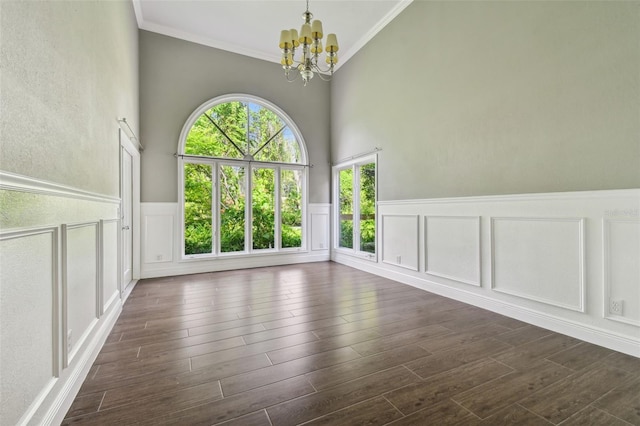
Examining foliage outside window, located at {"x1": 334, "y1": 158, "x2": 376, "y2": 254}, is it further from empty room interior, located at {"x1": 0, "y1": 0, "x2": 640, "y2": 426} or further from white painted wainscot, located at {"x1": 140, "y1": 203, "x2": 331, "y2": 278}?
white painted wainscot, located at {"x1": 140, "y1": 203, "x2": 331, "y2": 278}

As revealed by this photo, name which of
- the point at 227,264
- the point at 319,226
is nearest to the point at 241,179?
the point at 227,264

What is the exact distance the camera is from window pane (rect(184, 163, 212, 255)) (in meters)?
4.82

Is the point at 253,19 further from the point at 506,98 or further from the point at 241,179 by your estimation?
the point at 506,98

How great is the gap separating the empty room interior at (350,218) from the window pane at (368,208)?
0.05 m

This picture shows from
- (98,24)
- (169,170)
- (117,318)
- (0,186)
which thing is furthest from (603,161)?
(169,170)

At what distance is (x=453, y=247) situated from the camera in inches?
134

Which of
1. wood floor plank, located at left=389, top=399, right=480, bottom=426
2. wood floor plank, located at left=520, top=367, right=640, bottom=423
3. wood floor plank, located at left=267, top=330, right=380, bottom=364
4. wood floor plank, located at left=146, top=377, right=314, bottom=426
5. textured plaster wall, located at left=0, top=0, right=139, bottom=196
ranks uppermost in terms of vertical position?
textured plaster wall, located at left=0, top=0, right=139, bottom=196

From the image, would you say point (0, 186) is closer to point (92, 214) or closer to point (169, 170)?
point (92, 214)

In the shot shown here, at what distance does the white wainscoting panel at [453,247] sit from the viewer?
3158 millimetres

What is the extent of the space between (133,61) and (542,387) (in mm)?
5361

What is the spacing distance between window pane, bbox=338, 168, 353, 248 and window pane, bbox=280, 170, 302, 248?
81 centimetres

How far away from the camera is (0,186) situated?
1014mm

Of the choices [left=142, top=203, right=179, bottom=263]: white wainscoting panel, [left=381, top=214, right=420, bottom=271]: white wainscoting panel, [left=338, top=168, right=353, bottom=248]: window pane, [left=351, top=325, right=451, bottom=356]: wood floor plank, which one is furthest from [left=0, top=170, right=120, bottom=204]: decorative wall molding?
[left=338, top=168, right=353, bottom=248]: window pane

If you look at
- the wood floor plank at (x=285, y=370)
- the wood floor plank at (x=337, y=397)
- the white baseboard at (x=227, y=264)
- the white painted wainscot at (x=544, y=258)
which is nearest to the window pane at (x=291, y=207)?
the white baseboard at (x=227, y=264)
